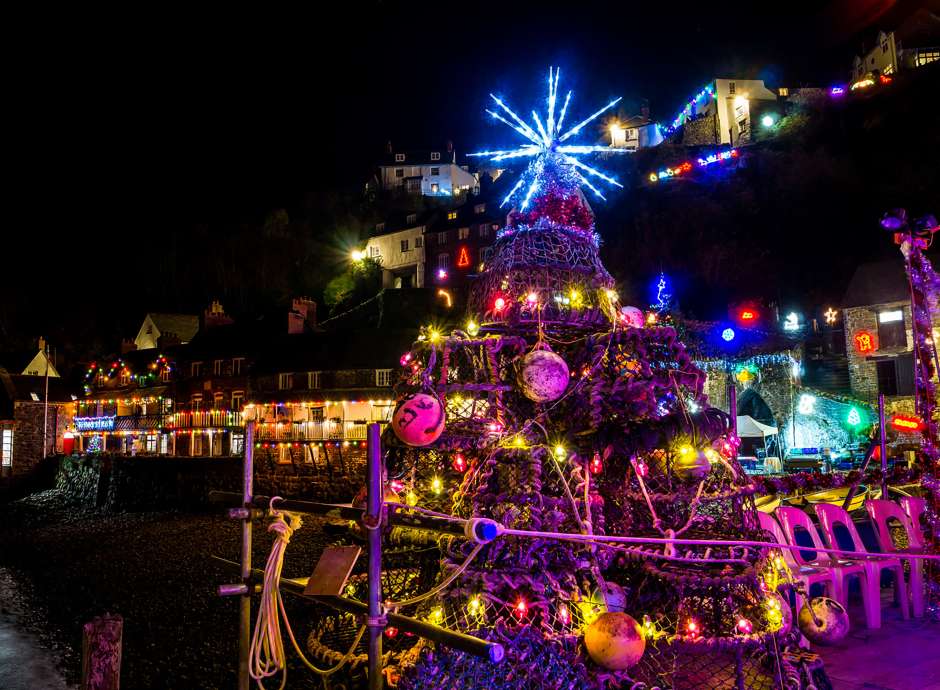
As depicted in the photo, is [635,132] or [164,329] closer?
[164,329]

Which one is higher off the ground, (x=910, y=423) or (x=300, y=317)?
(x=300, y=317)

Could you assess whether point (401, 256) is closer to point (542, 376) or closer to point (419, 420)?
point (542, 376)

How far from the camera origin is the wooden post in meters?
4.09

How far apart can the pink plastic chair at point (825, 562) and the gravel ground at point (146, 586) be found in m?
6.07

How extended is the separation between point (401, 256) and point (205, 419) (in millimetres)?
27707

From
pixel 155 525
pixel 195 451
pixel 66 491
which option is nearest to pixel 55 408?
pixel 66 491

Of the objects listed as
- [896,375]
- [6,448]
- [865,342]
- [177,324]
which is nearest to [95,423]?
[6,448]

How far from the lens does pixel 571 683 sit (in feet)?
14.6

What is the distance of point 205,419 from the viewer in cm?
3672

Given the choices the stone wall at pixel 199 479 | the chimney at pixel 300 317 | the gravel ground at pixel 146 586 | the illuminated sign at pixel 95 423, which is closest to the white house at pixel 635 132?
the chimney at pixel 300 317

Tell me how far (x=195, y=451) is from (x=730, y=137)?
54.5 m

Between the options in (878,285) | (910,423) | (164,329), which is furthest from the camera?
(164,329)

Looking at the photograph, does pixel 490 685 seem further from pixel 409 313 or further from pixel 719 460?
pixel 409 313

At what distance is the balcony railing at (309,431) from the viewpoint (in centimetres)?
2847
